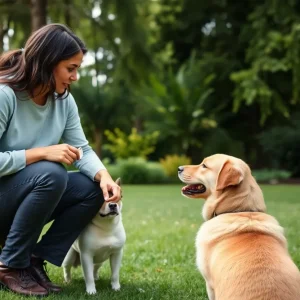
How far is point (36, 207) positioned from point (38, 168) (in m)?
0.23

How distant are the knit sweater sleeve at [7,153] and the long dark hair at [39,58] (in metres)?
0.07

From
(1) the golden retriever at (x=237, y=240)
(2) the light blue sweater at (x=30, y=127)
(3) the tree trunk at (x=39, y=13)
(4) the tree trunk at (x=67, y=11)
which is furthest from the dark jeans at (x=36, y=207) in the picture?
(4) the tree trunk at (x=67, y=11)

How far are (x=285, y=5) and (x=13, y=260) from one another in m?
13.9

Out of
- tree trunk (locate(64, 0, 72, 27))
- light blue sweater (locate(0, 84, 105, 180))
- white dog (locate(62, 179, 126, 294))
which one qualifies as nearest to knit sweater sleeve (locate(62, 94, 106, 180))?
light blue sweater (locate(0, 84, 105, 180))

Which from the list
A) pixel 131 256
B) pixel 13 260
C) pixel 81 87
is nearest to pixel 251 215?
pixel 13 260

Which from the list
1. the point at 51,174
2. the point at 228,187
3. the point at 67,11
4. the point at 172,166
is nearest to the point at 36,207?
the point at 51,174

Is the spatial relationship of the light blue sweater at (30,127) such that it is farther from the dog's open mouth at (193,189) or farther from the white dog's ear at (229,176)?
the white dog's ear at (229,176)

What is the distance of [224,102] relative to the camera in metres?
23.9

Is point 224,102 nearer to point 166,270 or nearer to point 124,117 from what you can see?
point 124,117

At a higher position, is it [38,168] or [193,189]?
[38,168]

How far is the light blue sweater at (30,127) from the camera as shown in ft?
10.3

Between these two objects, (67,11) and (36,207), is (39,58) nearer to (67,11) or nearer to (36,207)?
(36,207)

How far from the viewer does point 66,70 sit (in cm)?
321

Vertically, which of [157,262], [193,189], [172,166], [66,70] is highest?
[66,70]
